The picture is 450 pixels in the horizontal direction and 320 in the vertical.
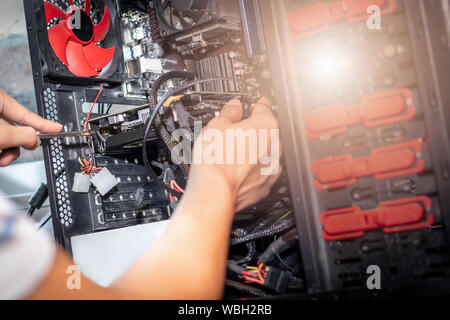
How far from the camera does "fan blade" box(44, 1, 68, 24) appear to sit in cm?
137

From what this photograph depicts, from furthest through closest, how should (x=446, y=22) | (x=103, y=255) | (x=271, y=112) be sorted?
(x=103, y=255) → (x=271, y=112) → (x=446, y=22)

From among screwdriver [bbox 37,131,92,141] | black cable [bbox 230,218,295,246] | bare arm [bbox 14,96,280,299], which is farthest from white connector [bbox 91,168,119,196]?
bare arm [bbox 14,96,280,299]

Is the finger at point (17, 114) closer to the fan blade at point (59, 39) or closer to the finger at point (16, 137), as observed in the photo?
the finger at point (16, 137)

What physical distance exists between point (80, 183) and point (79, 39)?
53cm

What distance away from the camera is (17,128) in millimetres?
1146

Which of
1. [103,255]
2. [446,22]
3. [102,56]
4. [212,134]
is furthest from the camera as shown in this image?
[102,56]

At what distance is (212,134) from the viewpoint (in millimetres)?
965

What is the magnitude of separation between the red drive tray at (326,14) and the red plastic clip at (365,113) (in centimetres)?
18

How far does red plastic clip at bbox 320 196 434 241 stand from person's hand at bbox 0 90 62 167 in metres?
0.88

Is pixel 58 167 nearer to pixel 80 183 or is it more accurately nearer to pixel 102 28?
pixel 80 183

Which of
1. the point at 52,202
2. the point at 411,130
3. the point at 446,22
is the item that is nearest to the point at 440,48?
the point at 446,22

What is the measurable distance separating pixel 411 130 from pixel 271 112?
0.40 meters

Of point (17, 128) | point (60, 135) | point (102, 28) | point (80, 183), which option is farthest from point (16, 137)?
point (102, 28)
